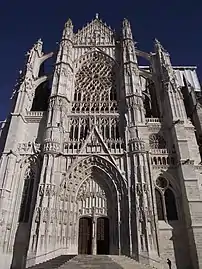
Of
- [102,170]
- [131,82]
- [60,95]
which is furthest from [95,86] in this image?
[102,170]

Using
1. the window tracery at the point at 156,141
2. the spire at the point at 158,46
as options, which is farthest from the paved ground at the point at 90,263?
the spire at the point at 158,46

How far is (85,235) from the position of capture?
14922 millimetres

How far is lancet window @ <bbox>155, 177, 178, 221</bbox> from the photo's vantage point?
48.9ft

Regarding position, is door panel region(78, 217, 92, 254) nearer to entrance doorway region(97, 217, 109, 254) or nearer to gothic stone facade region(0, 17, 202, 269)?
gothic stone facade region(0, 17, 202, 269)

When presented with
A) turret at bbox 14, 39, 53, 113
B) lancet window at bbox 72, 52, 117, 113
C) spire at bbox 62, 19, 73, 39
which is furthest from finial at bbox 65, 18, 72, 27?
lancet window at bbox 72, 52, 117, 113

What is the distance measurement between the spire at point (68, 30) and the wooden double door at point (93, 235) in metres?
19.1

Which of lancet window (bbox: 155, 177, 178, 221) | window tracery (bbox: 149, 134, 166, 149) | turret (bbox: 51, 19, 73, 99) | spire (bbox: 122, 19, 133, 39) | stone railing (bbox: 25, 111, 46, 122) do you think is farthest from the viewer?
spire (bbox: 122, 19, 133, 39)

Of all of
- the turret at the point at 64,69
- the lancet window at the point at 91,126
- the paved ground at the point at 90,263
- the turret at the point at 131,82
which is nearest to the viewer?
the paved ground at the point at 90,263

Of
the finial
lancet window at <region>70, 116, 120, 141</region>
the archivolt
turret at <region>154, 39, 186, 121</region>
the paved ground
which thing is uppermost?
the finial

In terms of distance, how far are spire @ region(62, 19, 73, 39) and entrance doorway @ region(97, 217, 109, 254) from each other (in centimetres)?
1919

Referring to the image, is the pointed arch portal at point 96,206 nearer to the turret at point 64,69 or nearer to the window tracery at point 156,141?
the window tracery at point 156,141

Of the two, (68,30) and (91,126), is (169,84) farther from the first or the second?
(68,30)

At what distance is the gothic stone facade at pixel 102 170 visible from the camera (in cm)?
1359

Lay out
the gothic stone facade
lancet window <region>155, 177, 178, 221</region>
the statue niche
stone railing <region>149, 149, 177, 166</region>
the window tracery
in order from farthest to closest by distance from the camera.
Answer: the statue niche
the window tracery
stone railing <region>149, 149, 177, 166</region>
lancet window <region>155, 177, 178, 221</region>
the gothic stone facade
